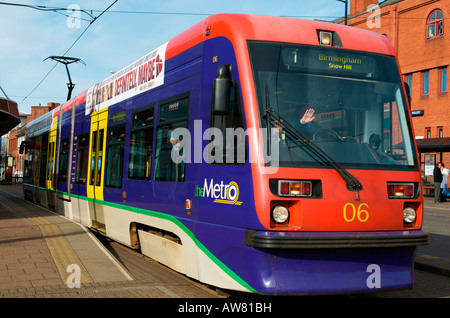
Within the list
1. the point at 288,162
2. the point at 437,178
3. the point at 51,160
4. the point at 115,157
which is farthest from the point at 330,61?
the point at 437,178

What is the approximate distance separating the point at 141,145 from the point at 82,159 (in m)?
3.96

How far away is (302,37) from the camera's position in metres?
5.58

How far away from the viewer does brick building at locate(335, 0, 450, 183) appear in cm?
3241

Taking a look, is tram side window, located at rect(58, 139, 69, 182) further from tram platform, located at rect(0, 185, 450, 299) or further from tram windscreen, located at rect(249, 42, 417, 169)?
tram windscreen, located at rect(249, 42, 417, 169)

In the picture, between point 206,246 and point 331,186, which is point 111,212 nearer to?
point 206,246

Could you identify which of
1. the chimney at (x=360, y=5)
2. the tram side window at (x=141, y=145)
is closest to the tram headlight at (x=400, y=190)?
the tram side window at (x=141, y=145)

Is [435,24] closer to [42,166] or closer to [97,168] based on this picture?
[42,166]

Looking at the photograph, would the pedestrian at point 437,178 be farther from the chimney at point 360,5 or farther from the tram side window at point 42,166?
the chimney at point 360,5

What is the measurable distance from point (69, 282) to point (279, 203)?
2906 millimetres

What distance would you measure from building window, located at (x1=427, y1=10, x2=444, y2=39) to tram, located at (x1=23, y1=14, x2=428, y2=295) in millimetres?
29585

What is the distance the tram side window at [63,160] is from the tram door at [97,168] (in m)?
2.70

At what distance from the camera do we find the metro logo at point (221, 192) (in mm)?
5219

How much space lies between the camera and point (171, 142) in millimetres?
6645

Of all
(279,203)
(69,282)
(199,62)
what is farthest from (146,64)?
(279,203)
